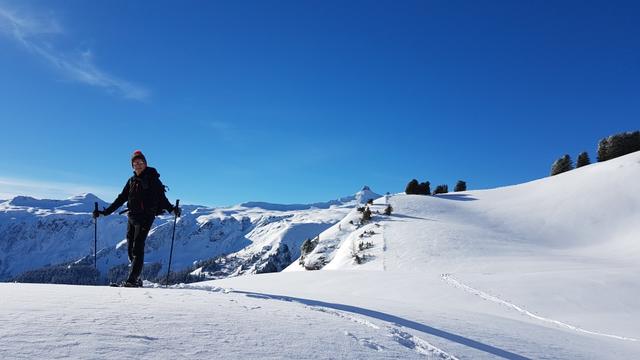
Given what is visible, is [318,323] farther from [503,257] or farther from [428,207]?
[428,207]

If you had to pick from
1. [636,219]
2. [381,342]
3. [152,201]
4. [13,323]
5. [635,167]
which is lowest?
[381,342]

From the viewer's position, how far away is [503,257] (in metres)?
33.1

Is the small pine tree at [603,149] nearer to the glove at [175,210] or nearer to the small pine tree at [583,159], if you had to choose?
the small pine tree at [583,159]

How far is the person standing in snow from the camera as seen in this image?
10102 millimetres

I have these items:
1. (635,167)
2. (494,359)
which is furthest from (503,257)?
(635,167)

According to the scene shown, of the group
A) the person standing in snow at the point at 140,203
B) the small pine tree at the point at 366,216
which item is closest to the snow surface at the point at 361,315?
the person standing in snow at the point at 140,203

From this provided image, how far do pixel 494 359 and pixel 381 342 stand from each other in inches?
57.0

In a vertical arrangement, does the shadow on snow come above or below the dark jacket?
below

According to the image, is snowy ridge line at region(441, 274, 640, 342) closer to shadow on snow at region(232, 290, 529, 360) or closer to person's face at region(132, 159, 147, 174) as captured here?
shadow on snow at region(232, 290, 529, 360)

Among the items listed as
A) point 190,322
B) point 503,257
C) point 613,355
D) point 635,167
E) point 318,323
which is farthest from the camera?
point 635,167

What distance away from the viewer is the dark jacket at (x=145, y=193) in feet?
33.2

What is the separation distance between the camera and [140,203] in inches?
398

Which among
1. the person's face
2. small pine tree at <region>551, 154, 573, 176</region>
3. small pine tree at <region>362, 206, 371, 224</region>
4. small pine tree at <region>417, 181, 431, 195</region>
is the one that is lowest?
the person's face

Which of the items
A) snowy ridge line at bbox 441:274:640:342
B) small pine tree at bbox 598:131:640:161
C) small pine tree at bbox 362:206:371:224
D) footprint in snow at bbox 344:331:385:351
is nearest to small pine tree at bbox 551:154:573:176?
small pine tree at bbox 598:131:640:161
